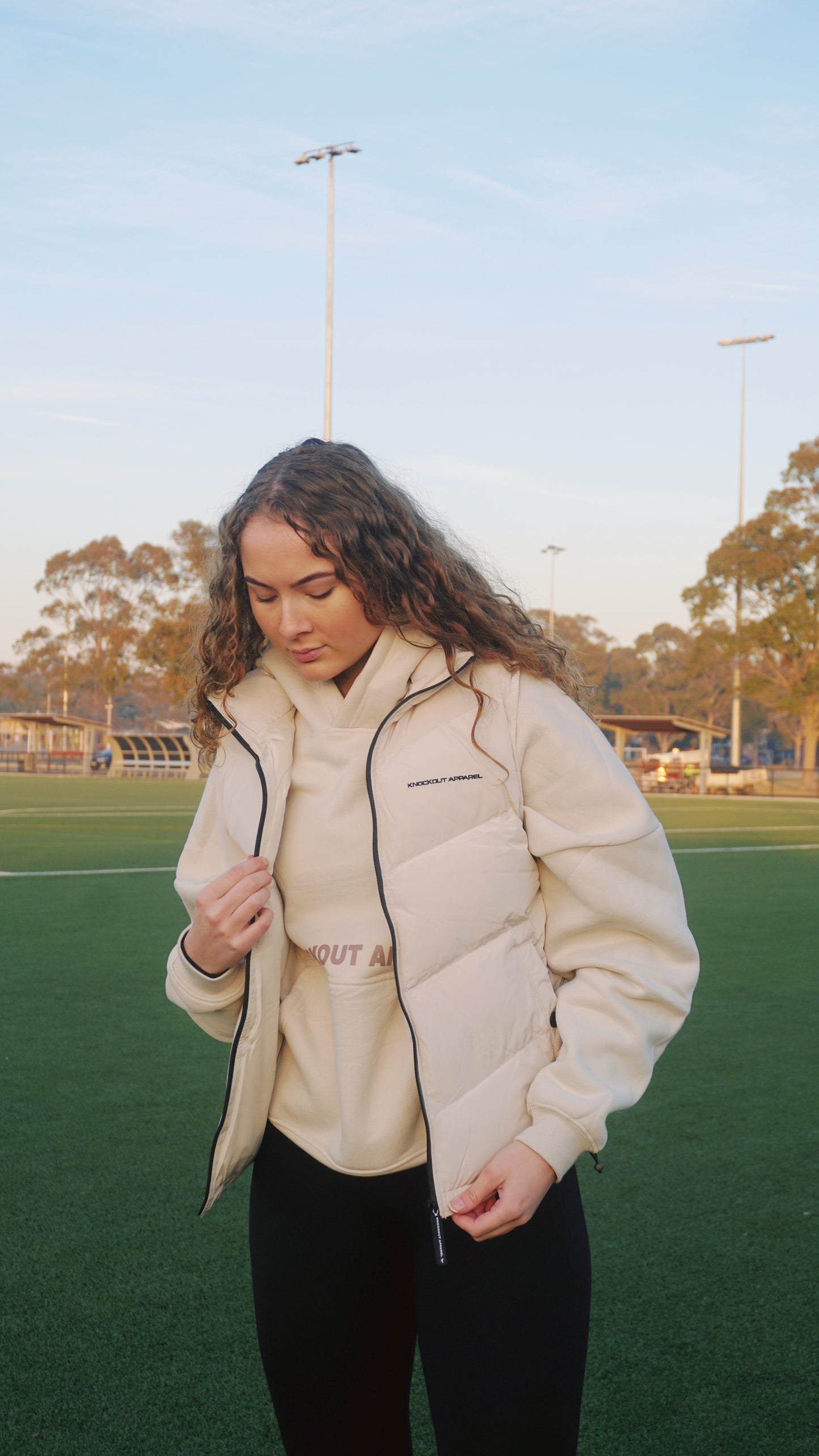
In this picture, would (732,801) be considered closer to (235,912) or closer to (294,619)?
(294,619)

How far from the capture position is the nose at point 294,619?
1780 millimetres

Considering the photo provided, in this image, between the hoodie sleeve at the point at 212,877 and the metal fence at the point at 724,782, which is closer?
the hoodie sleeve at the point at 212,877

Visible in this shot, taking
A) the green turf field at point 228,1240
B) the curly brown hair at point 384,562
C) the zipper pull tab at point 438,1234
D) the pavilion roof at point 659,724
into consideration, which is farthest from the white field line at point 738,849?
the pavilion roof at point 659,724

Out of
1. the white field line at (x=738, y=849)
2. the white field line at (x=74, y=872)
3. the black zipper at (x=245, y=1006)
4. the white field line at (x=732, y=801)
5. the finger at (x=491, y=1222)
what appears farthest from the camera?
the white field line at (x=732, y=801)

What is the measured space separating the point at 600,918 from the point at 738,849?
15277 millimetres

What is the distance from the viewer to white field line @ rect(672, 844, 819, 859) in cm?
1553

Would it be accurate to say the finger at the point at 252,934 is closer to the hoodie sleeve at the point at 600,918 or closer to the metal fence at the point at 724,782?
the hoodie sleeve at the point at 600,918

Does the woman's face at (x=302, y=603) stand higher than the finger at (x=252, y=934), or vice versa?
the woman's face at (x=302, y=603)

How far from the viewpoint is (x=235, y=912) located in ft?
5.46

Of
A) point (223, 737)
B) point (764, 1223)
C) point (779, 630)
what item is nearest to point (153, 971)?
point (764, 1223)

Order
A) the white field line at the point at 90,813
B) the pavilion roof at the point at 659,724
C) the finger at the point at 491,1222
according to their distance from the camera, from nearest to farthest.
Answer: the finger at the point at 491,1222
the white field line at the point at 90,813
the pavilion roof at the point at 659,724

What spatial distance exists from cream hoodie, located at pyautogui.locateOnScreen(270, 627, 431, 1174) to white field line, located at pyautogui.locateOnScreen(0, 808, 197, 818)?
1822 centimetres

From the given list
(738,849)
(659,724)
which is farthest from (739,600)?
(738,849)

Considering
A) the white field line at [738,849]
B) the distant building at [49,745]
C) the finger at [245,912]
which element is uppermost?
the finger at [245,912]
